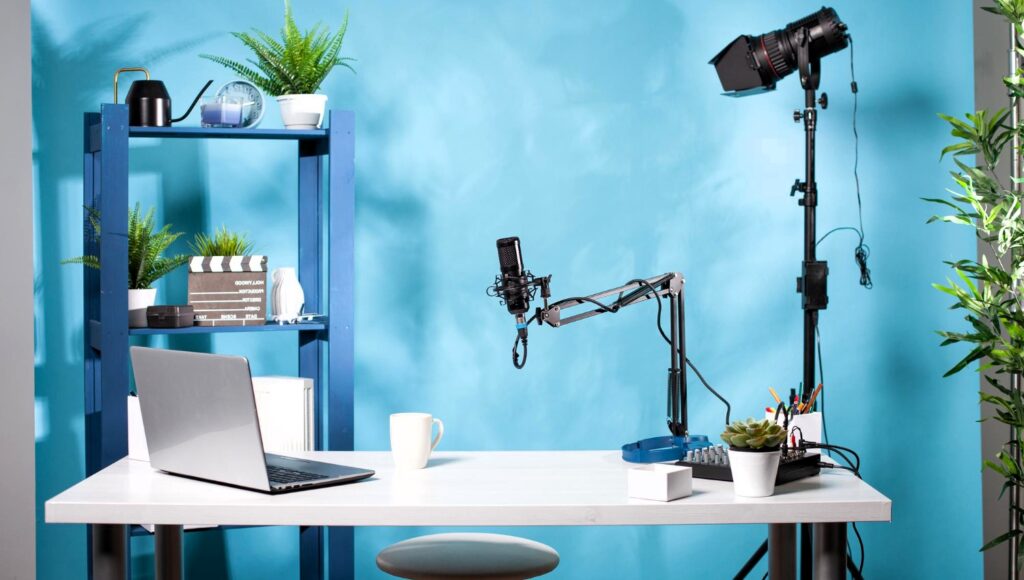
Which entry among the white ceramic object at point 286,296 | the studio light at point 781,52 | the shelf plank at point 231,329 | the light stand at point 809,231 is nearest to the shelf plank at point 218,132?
the white ceramic object at point 286,296

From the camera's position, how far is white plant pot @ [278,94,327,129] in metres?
2.96

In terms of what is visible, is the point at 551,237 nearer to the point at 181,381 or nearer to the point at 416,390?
the point at 416,390

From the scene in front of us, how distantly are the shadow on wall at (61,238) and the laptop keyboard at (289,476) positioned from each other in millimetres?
1497

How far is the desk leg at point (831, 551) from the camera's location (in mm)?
2014

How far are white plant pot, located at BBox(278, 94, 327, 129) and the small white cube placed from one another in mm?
1473

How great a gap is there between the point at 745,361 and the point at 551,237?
0.80 metres

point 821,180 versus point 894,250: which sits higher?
point 821,180

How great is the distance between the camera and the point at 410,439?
2.27 m

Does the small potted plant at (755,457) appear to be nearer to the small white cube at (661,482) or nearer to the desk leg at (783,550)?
the small white cube at (661,482)

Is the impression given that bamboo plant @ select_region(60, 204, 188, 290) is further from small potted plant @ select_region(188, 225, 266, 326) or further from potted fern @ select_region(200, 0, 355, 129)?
potted fern @ select_region(200, 0, 355, 129)

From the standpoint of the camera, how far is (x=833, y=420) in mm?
3816

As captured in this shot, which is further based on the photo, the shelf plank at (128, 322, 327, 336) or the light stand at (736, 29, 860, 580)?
the light stand at (736, 29, 860, 580)

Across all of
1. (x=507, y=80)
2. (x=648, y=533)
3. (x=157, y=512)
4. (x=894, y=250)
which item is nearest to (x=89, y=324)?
(x=157, y=512)

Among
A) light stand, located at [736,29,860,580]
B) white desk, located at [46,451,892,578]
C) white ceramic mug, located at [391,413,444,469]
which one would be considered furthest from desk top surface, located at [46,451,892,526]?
light stand, located at [736,29,860,580]
